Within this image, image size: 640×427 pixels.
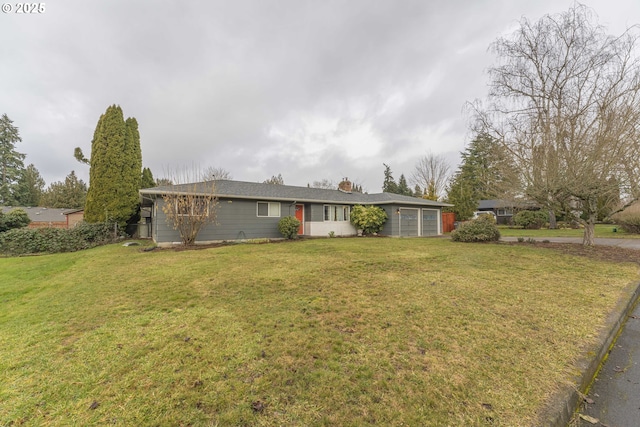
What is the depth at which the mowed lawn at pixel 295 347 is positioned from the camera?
1.94 m

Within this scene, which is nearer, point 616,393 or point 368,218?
point 616,393

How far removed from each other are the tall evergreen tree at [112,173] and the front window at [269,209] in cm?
837

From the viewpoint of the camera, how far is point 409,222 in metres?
17.5

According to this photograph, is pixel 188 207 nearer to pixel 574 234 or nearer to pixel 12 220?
pixel 12 220

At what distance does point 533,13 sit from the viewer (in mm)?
9758

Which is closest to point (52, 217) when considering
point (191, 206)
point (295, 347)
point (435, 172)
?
point (191, 206)

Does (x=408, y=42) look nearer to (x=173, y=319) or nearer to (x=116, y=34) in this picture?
(x=116, y=34)

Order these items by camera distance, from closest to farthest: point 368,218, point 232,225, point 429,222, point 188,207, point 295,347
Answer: point 295,347, point 188,207, point 232,225, point 368,218, point 429,222

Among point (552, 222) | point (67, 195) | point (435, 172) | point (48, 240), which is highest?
point (435, 172)

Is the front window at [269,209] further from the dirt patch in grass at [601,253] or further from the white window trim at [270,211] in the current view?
the dirt patch in grass at [601,253]

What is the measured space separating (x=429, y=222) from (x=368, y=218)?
5.59 meters

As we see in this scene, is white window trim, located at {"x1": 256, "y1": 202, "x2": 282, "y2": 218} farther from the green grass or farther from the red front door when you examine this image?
the green grass

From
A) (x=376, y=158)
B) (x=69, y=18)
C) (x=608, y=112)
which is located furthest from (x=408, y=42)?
(x=376, y=158)

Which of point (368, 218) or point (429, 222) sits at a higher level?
point (368, 218)
